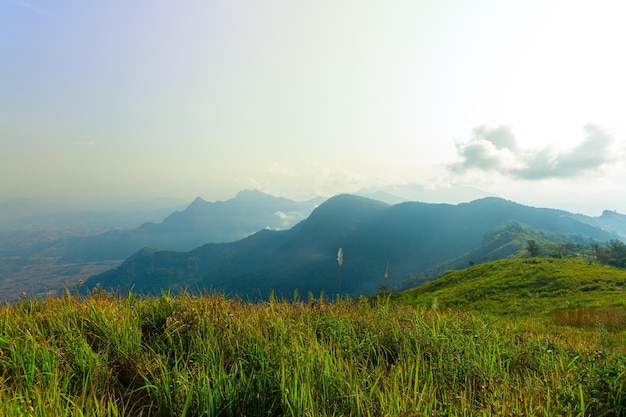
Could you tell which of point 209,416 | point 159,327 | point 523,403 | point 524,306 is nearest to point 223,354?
point 209,416

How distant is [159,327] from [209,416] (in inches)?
121

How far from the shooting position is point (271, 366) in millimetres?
4387

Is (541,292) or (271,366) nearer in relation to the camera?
(271,366)

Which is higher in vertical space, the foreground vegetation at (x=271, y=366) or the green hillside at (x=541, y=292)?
the foreground vegetation at (x=271, y=366)

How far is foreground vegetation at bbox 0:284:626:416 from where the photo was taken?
3564 mm

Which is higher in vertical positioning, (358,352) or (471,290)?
(358,352)

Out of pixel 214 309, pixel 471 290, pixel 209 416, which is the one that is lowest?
pixel 471 290

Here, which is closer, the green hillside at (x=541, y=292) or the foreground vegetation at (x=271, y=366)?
the foreground vegetation at (x=271, y=366)

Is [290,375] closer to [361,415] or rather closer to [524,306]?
[361,415]

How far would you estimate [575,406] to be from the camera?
3811 millimetres

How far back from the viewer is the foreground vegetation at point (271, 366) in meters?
3.56

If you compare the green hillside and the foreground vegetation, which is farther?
the green hillside

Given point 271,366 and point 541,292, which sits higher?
point 271,366

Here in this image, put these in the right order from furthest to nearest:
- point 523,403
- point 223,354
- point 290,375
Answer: point 223,354
point 290,375
point 523,403
